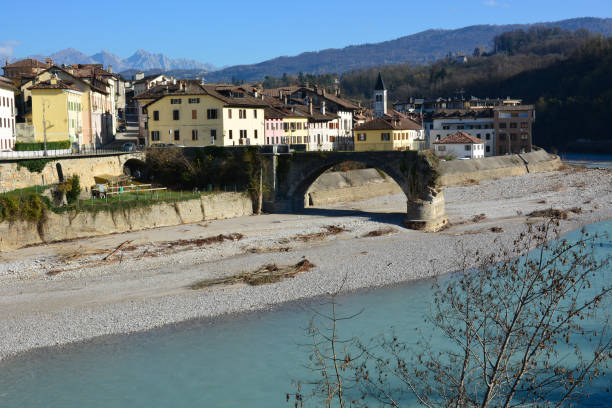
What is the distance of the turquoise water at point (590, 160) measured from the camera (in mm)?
86756

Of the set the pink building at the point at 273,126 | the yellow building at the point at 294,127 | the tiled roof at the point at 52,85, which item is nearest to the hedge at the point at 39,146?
the tiled roof at the point at 52,85

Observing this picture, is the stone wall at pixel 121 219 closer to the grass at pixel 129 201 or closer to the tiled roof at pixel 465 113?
the grass at pixel 129 201

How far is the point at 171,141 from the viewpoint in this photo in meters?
52.4

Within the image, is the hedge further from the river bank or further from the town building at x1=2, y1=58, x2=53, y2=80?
the town building at x1=2, y1=58, x2=53, y2=80

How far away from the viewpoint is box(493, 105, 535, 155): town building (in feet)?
284

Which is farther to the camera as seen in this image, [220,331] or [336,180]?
[336,180]

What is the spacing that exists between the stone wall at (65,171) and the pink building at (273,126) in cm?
1462

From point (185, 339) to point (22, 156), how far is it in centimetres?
2145

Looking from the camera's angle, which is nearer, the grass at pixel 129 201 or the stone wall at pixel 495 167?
the grass at pixel 129 201

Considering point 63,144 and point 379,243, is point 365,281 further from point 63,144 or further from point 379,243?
point 63,144

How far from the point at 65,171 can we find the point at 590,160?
75973 mm

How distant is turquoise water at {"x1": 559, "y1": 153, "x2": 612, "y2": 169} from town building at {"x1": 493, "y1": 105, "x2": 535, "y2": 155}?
784cm

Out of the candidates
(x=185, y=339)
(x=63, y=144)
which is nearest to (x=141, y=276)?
(x=185, y=339)

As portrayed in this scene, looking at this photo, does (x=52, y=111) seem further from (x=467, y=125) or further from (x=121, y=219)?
(x=467, y=125)
